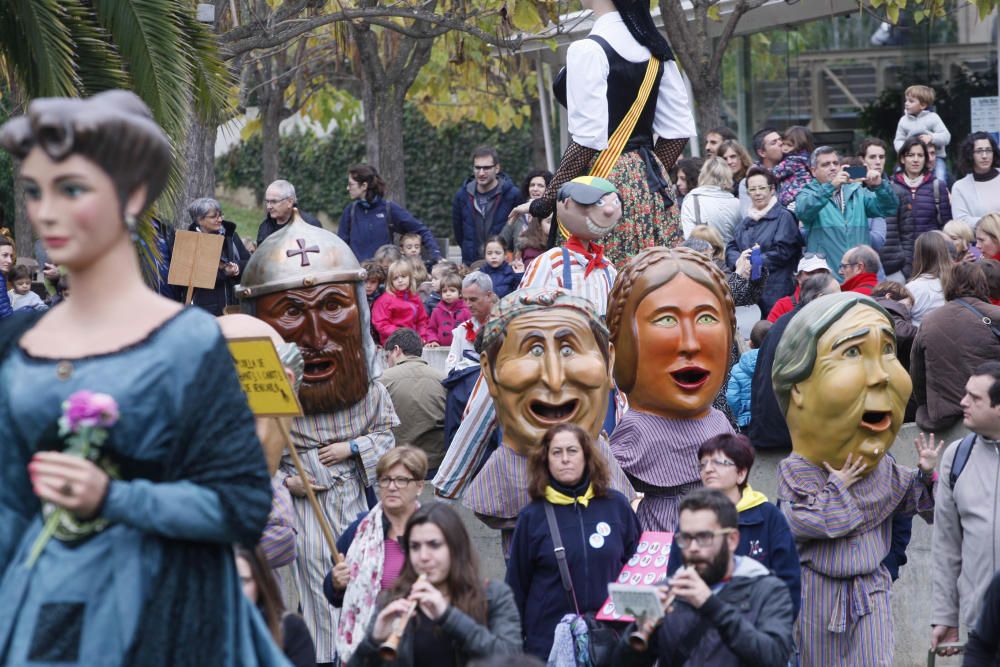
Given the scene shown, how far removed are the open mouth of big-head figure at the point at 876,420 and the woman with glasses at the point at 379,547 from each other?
6.63ft

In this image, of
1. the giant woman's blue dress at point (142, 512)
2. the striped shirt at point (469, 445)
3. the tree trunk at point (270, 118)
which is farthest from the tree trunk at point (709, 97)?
the giant woman's blue dress at point (142, 512)

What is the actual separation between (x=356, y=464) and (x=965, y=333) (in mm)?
3436

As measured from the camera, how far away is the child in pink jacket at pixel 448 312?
39.4 ft

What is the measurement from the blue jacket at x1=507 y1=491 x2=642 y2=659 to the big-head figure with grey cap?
1.25 m

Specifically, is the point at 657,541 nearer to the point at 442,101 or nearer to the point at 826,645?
the point at 826,645

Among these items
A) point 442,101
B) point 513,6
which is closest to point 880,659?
point 513,6

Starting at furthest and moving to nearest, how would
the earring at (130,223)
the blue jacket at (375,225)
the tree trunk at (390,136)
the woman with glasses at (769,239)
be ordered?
the tree trunk at (390,136) → the blue jacket at (375,225) → the woman with glasses at (769,239) → the earring at (130,223)

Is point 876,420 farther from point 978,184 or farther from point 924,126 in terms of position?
point 924,126

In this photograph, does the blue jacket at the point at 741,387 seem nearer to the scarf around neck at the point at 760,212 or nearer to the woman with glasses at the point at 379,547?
the scarf around neck at the point at 760,212

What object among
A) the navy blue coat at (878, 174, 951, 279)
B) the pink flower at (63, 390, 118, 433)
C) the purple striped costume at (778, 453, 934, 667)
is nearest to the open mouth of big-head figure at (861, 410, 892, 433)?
the purple striped costume at (778, 453, 934, 667)

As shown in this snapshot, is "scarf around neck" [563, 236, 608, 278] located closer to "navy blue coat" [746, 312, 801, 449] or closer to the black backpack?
"navy blue coat" [746, 312, 801, 449]

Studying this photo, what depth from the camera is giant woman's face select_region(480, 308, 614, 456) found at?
715cm

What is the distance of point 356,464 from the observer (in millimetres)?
7777

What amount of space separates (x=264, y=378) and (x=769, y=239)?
21.7ft
